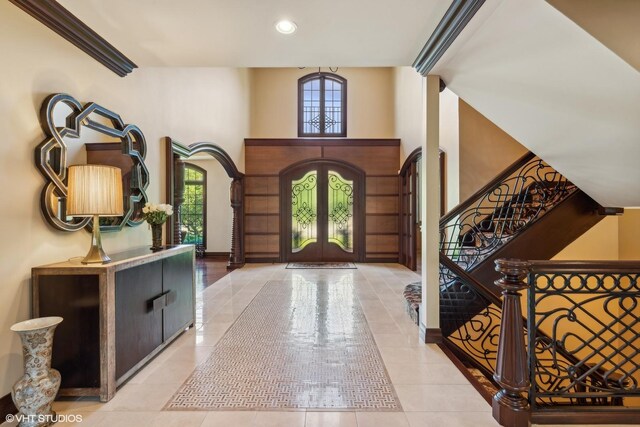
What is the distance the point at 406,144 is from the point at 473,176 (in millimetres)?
2568

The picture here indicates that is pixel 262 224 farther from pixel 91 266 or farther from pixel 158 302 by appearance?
pixel 91 266

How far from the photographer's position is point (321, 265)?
7.25m

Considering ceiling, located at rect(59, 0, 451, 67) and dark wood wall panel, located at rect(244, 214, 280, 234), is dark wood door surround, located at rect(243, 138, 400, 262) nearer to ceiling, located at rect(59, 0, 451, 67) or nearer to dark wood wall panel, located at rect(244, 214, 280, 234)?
dark wood wall panel, located at rect(244, 214, 280, 234)

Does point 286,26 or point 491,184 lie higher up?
point 286,26

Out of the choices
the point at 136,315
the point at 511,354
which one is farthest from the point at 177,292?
the point at 511,354

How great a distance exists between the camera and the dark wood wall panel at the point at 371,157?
25.2 feet

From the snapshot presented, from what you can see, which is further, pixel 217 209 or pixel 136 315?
pixel 217 209

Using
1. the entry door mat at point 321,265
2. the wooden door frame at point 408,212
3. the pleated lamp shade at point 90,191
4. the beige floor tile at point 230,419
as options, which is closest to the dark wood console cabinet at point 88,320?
the pleated lamp shade at point 90,191

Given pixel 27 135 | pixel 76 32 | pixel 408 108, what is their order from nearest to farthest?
1. pixel 27 135
2. pixel 76 32
3. pixel 408 108

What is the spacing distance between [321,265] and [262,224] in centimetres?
167

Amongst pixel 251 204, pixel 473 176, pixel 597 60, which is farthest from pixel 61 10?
pixel 251 204

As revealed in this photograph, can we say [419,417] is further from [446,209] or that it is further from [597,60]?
[446,209]

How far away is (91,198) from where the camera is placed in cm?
215

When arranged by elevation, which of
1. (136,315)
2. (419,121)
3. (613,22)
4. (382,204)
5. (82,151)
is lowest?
(136,315)
